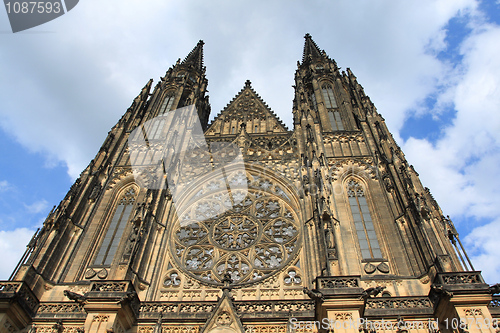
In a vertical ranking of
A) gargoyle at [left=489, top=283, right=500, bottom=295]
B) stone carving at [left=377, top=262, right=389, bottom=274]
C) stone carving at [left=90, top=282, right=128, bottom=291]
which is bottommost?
gargoyle at [left=489, top=283, right=500, bottom=295]

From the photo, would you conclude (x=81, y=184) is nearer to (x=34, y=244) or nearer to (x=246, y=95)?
(x=34, y=244)

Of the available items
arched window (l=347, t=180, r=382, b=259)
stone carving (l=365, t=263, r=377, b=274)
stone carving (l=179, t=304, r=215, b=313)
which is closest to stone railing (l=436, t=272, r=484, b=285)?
stone carving (l=365, t=263, r=377, b=274)

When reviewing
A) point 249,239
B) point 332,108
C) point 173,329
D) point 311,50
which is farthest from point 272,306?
point 311,50

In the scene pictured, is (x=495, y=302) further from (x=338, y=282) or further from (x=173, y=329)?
(x=173, y=329)

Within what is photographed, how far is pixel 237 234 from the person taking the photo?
15477mm

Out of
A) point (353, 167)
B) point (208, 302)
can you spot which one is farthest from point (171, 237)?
point (353, 167)

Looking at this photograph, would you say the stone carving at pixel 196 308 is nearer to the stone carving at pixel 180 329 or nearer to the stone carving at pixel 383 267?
the stone carving at pixel 180 329

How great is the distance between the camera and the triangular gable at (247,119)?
2216 cm

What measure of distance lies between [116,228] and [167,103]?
1048 centimetres

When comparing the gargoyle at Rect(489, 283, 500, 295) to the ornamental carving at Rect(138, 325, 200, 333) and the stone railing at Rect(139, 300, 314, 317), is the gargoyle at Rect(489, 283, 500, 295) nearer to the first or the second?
the stone railing at Rect(139, 300, 314, 317)

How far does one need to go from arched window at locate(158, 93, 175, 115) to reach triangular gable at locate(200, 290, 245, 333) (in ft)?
47.5

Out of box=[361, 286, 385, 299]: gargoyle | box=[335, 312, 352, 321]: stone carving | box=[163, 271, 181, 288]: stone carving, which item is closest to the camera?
box=[335, 312, 352, 321]: stone carving

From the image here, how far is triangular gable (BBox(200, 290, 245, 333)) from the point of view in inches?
442

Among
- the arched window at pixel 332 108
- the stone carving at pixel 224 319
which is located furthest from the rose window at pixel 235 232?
the arched window at pixel 332 108
